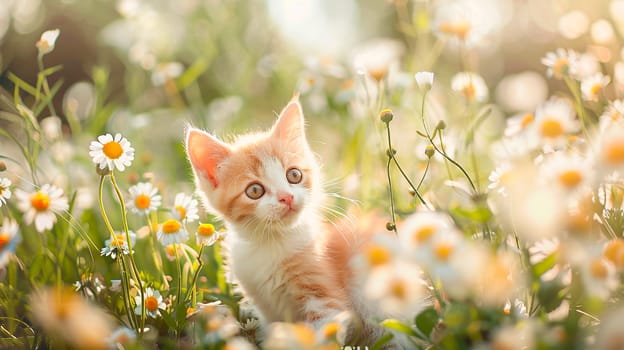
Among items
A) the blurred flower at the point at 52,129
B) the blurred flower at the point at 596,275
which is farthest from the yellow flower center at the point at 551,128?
the blurred flower at the point at 52,129

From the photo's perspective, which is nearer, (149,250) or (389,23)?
(149,250)

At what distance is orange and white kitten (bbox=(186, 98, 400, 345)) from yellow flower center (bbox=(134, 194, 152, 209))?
0.57 ft

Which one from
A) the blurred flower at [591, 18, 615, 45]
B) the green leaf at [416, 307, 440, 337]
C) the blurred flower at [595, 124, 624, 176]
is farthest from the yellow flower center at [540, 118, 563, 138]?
the blurred flower at [591, 18, 615, 45]

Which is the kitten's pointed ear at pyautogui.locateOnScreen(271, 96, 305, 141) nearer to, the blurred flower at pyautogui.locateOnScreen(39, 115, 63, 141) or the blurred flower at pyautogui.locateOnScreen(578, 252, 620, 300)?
the blurred flower at pyautogui.locateOnScreen(39, 115, 63, 141)

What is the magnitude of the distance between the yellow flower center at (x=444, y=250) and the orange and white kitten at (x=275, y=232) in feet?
1.89

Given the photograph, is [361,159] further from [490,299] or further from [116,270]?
[490,299]

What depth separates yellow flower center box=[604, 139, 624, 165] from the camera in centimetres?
71

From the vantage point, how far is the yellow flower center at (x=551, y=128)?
33.3 inches

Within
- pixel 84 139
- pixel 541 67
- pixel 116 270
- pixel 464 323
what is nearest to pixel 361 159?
pixel 116 270

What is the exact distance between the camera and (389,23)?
161 inches

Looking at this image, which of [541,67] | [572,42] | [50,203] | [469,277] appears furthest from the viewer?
[541,67]

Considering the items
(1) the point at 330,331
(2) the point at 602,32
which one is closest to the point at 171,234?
(1) the point at 330,331

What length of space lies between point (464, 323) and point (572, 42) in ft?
8.10

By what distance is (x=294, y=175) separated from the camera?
1.36m
